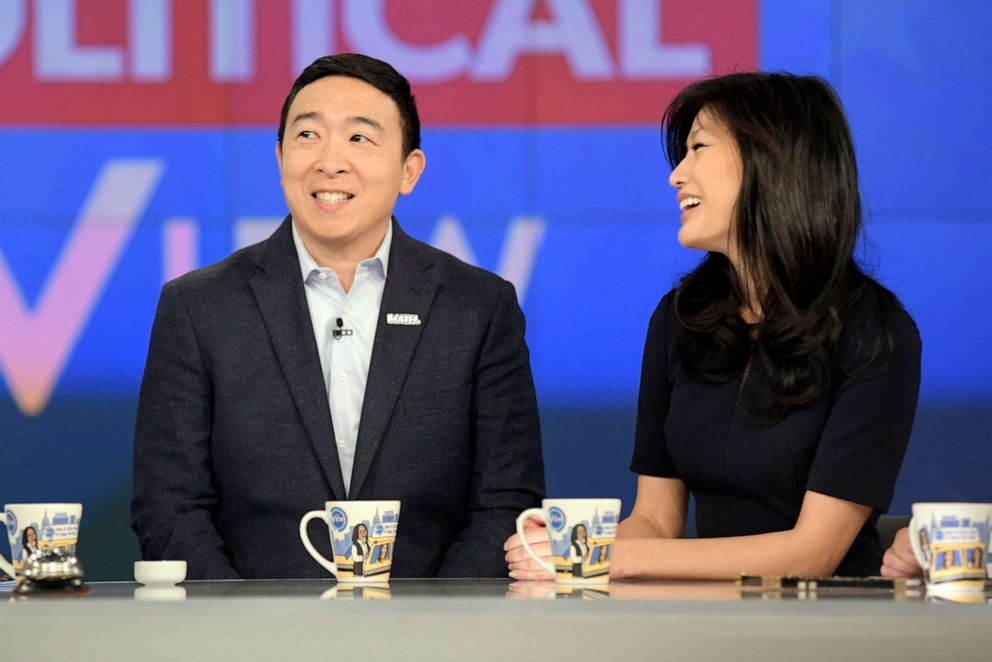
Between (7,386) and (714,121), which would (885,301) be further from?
(7,386)

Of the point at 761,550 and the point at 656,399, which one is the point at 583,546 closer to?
the point at 761,550

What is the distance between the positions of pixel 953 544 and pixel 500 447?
3.78 feet

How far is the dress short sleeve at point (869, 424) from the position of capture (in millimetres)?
2062

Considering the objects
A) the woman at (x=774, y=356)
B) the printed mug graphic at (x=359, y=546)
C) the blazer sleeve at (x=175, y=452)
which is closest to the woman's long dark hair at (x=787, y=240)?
the woman at (x=774, y=356)

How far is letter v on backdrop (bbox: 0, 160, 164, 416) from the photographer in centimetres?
400

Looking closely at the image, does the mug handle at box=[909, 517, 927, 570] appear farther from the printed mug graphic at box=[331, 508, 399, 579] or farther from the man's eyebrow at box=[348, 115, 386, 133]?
the man's eyebrow at box=[348, 115, 386, 133]

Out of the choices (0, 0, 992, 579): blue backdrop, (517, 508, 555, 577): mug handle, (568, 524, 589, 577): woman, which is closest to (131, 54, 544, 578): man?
(517, 508, 555, 577): mug handle

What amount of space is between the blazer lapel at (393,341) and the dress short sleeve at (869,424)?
0.79 meters

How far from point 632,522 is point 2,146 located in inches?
99.6

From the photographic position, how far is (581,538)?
5.34 ft

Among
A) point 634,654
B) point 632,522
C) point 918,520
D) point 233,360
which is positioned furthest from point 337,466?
point 634,654

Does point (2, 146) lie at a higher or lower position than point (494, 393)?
higher

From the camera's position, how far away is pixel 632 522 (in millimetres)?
2332

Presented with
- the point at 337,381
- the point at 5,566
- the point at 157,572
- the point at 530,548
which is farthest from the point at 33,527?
the point at 337,381
